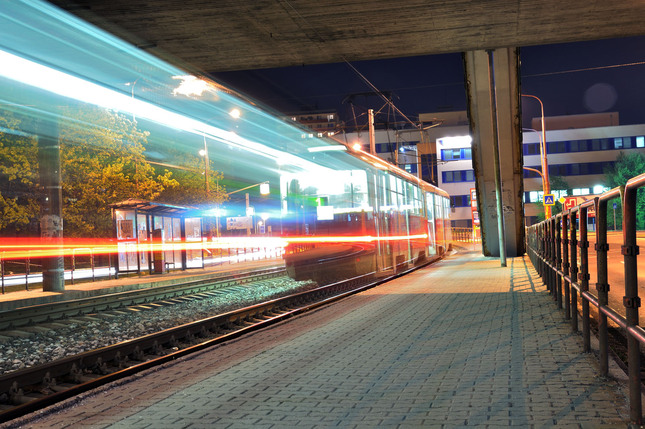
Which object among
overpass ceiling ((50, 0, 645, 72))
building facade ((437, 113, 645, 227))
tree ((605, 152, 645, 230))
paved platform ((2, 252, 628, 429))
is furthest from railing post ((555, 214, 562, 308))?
building facade ((437, 113, 645, 227))

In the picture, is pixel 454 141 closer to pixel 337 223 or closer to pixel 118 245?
pixel 118 245

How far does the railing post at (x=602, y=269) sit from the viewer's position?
191 inches

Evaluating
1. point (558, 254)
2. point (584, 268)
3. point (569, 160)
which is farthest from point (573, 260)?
point (569, 160)

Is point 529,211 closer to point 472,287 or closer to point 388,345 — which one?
point 472,287

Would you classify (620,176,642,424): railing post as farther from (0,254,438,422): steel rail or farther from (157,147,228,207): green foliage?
(157,147,228,207): green foliage

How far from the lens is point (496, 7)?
1223 cm

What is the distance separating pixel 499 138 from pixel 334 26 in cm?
1191

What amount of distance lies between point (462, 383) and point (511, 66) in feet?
56.6

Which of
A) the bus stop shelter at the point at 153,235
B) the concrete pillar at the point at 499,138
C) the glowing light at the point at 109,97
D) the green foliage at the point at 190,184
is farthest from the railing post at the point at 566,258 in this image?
the green foliage at the point at 190,184

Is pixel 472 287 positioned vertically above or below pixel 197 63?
below

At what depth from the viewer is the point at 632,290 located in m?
4.07

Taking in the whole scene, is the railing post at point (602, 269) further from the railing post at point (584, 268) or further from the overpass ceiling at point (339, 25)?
the overpass ceiling at point (339, 25)

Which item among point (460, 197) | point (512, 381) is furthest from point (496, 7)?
point (460, 197)

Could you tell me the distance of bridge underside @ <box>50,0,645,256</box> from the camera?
11.8 meters
